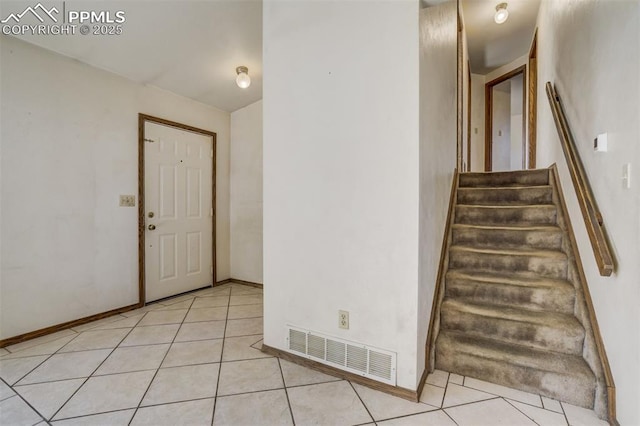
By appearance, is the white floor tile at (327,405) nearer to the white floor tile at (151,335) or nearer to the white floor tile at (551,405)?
the white floor tile at (551,405)

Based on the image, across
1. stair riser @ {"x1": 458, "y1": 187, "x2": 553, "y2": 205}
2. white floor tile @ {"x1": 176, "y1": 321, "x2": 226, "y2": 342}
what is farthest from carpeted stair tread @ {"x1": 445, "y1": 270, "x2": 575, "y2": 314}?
white floor tile @ {"x1": 176, "y1": 321, "x2": 226, "y2": 342}

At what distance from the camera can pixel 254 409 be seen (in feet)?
5.13

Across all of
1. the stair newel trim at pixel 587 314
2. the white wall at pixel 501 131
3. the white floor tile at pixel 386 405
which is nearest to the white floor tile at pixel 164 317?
the white floor tile at pixel 386 405

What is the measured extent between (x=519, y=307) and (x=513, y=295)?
83 millimetres

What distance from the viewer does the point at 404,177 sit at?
167 cm

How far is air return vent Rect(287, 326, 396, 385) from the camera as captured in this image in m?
1.72

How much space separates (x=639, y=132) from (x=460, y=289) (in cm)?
137

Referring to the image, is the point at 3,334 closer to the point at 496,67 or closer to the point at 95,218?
the point at 95,218

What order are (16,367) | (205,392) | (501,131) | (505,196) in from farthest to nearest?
Result: (501,131) → (505,196) → (16,367) → (205,392)

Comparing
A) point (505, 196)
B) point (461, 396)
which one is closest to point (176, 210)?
point (461, 396)

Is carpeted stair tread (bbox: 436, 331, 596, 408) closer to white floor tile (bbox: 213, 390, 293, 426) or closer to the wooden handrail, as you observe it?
the wooden handrail

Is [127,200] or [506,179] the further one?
[506,179]

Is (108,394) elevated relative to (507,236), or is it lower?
lower

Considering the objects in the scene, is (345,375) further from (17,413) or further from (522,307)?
(17,413)
